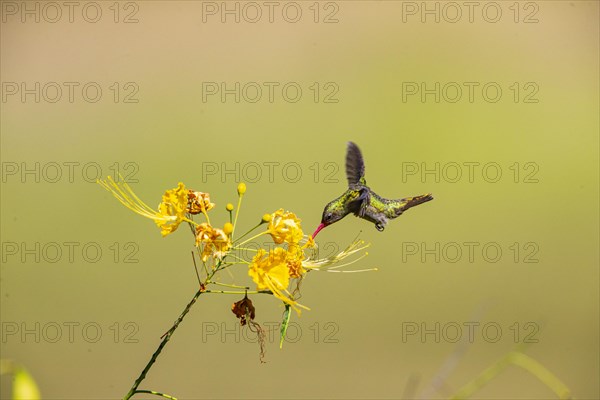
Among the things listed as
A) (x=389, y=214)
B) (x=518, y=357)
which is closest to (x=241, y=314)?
(x=518, y=357)

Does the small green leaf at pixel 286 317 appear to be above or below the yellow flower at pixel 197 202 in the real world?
below

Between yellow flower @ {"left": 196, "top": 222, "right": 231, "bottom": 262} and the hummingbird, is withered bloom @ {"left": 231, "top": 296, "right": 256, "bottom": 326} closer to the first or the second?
yellow flower @ {"left": 196, "top": 222, "right": 231, "bottom": 262}

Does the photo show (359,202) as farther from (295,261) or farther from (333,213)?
(295,261)

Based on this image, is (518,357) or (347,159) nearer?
(518,357)

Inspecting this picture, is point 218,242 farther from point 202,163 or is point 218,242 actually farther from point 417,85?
point 417,85

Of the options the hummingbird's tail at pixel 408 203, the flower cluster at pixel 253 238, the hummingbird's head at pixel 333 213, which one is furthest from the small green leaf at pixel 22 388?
the hummingbird's tail at pixel 408 203

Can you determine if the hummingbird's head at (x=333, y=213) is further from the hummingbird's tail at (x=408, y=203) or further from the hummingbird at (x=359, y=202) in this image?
the hummingbird's tail at (x=408, y=203)
